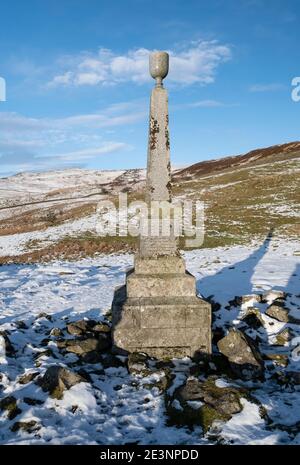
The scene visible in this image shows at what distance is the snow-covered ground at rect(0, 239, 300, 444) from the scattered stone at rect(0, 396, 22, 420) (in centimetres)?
8

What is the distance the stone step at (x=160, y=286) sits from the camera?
8547 mm

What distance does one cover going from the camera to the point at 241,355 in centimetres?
792

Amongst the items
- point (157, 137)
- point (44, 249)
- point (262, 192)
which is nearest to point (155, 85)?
point (157, 137)

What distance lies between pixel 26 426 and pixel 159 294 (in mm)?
3856

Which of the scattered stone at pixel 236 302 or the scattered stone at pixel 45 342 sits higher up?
the scattered stone at pixel 236 302

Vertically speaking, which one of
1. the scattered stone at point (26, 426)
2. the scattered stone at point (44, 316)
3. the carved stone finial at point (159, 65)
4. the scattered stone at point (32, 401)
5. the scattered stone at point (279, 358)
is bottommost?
the scattered stone at point (279, 358)

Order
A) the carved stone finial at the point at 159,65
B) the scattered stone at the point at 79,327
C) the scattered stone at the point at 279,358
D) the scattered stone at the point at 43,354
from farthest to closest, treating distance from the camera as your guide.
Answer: the scattered stone at the point at 79,327
the carved stone finial at the point at 159,65
the scattered stone at the point at 279,358
the scattered stone at the point at 43,354

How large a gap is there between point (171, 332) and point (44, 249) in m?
18.9

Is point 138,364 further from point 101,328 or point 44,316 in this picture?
point 44,316

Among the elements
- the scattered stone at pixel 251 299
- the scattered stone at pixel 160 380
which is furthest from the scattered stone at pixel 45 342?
the scattered stone at pixel 251 299

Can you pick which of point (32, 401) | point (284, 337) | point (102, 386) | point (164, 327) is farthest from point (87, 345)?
point (284, 337)

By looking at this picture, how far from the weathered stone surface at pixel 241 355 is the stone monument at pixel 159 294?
0.43 metres

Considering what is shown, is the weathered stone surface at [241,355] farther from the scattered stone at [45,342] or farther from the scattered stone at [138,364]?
the scattered stone at [45,342]

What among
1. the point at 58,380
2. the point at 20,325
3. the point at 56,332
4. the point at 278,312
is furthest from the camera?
the point at 278,312
